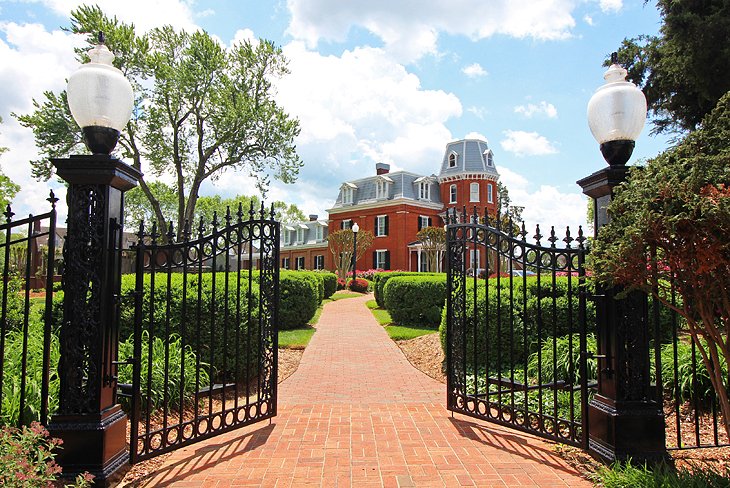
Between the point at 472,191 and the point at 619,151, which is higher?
the point at 472,191

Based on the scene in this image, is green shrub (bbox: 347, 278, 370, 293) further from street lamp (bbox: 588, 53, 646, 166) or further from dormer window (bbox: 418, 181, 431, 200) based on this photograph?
street lamp (bbox: 588, 53, 646, 166)

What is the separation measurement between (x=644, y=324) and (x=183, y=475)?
4009 mm

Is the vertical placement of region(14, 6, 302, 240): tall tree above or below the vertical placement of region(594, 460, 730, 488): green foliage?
above

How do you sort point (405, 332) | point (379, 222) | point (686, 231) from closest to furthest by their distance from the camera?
point (686, 231), point (405, 332), point (379, 222)

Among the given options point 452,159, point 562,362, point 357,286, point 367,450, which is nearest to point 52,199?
point 367,450

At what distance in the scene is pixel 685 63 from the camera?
11742 mm

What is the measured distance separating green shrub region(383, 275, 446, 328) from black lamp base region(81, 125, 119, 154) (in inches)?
395

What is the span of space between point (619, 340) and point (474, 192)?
36.5 meters

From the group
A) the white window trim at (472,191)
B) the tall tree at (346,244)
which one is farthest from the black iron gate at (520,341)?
the white window trim at (472,191)

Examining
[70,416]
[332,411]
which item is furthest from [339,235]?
[70,416]

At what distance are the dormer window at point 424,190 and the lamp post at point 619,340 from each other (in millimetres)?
36266

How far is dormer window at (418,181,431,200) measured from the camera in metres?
40.5

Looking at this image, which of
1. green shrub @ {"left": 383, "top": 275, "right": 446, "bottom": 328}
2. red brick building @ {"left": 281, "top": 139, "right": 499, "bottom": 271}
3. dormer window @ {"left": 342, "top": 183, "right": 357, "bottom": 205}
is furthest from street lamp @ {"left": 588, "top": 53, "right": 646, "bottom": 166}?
dormer window @ {"left": 342, "top": 183, "right": 357, "bottom": 205}

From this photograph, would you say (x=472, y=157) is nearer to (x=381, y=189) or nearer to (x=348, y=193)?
(x=381, y=189)
